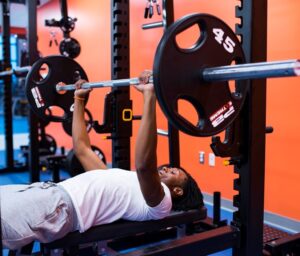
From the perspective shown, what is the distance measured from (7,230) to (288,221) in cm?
222

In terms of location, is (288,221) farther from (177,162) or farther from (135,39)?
(135,39)

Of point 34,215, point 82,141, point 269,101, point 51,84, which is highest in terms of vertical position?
point 51,84

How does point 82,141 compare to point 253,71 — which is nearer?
point 253,71

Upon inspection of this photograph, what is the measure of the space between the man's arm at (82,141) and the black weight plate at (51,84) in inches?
16.6

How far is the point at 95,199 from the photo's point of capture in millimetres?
1715

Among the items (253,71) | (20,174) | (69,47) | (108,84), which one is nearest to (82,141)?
(108,84)

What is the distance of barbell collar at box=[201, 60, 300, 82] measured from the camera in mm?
1061

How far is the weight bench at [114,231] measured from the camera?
167cm

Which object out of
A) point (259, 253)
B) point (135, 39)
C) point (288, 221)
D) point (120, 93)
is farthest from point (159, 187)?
point (135, 39)

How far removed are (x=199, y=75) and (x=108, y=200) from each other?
2.42 feet

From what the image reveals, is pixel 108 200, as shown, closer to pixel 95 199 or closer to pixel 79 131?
pixel 95 199

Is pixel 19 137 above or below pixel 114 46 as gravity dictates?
below

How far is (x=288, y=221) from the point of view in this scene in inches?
118

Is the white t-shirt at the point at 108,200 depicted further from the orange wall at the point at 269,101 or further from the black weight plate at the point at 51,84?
the orange wall at the point at 269,101
